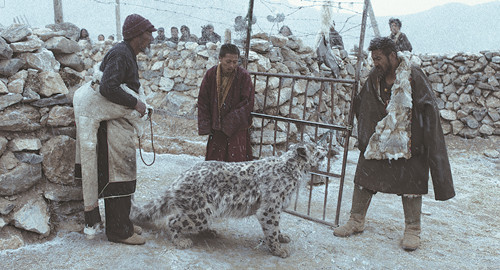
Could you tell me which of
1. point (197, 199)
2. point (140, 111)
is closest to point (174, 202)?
point (197, 199)

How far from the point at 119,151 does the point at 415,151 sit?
288cm

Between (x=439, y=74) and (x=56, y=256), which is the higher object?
(x=439, y=74)

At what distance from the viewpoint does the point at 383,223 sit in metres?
4.59

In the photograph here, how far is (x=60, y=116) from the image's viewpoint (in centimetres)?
333

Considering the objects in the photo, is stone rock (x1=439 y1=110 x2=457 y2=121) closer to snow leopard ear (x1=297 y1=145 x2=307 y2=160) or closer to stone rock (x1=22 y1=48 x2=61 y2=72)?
snow leopard ear (x1=297 y1=145 x2=307 y2=160)

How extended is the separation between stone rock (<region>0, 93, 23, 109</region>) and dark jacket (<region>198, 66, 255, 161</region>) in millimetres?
1878

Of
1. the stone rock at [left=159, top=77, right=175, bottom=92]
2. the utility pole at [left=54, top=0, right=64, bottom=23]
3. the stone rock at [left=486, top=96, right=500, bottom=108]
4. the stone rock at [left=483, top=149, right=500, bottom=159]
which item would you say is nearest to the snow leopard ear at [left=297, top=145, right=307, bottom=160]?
the stone rock at [left=159, top=77, right=175, bottom=92]

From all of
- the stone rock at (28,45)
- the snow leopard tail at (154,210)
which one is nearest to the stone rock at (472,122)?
the snow leopard tail at (154,210)

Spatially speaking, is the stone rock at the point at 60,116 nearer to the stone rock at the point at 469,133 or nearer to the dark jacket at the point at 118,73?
the dark jacket at the point at 118,73

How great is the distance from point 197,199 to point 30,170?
58.6 inches

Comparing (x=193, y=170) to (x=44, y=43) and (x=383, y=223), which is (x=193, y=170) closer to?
(x=44, y=43)

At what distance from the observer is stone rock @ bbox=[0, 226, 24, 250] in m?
2.98

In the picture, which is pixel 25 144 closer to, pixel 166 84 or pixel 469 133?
pixel 166 84

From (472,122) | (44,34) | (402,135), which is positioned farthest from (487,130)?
(44,34)
